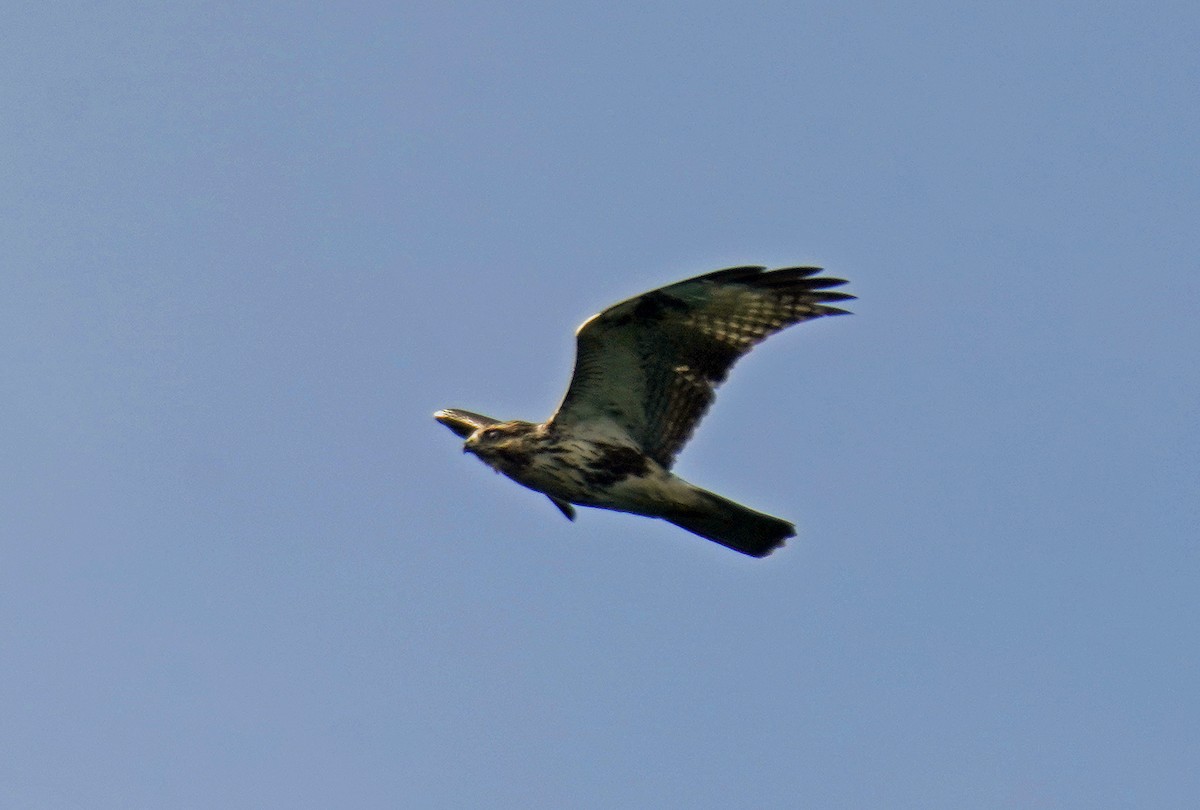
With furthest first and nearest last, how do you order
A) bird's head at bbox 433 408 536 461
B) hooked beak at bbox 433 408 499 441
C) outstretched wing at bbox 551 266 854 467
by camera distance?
hooked beak at bbox 433 408 499 441
bird's head at bbox 433 408 536 461
outstretched wing at bbox 551 266 854 467

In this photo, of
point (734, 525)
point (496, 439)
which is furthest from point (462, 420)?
point (734, 525)

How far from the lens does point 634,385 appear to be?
41.2 feet

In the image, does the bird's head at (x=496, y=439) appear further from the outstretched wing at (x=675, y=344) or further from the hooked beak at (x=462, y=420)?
the hooked beak at (x=462, y=420)

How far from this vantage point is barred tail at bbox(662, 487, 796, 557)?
12242 mm

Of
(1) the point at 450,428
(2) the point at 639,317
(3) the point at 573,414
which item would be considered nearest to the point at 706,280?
(2) the point at 639,317

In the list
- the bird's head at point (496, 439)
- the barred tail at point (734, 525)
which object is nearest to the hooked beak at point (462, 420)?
the bird's head at point (496, 439)

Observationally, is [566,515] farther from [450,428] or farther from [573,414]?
[450,428]

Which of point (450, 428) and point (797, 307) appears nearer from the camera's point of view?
point (797, 307)

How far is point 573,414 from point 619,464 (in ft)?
1.66

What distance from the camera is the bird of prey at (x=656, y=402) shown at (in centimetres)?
1226

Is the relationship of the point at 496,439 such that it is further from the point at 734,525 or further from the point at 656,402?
the point at 734,525

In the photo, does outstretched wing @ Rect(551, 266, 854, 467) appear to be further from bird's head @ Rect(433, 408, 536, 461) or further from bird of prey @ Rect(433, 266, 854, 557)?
bird's head @ Rect(433, 408, 536, 461)

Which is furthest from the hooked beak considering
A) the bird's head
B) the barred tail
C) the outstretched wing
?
the barred tail

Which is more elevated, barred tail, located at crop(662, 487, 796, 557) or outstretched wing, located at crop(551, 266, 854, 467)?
outstretched wing, located at crop(551, 266, 854, 467)
